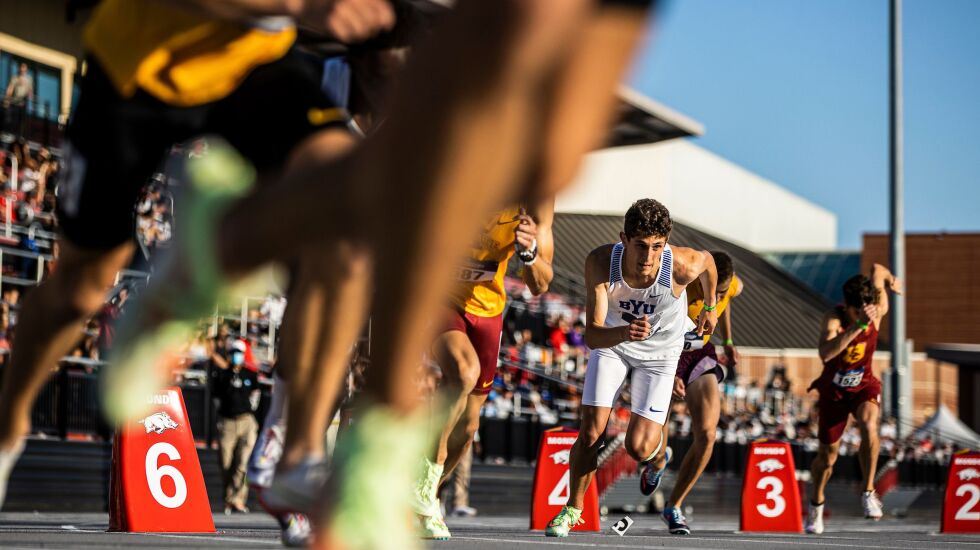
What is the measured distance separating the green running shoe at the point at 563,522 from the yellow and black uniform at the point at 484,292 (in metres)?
1.08

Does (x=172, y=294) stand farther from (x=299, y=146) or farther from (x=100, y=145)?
(x=100, y=145)

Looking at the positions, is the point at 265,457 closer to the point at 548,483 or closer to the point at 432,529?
the point at 432,529

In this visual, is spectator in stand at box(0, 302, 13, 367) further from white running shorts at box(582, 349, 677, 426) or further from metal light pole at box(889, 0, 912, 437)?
metal light pole at box(889, 0, 912, 437)

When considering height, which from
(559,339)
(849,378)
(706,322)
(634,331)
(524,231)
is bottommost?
(849,378)

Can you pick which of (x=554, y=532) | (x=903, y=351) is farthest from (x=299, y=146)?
(x=903, y=351)

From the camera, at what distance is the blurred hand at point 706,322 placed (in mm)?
10391

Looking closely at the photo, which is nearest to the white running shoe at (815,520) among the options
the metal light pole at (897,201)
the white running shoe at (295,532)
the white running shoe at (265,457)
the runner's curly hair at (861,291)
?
the runner's curly hair at (861,291)

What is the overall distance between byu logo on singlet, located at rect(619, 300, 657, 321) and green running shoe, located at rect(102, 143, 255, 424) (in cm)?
599

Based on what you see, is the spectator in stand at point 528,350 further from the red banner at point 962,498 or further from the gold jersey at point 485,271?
the gold jersey at point 485,271

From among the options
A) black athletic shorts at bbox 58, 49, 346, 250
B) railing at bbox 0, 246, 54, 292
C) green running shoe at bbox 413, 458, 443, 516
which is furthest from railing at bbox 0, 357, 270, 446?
black athletic shorts at bbox 58, 49, 346, 250

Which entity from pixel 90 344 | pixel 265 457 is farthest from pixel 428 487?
pixel 90 344

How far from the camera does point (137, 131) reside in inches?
137

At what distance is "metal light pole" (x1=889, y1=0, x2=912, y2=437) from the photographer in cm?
2420

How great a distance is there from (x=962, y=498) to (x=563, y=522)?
6.38 m
